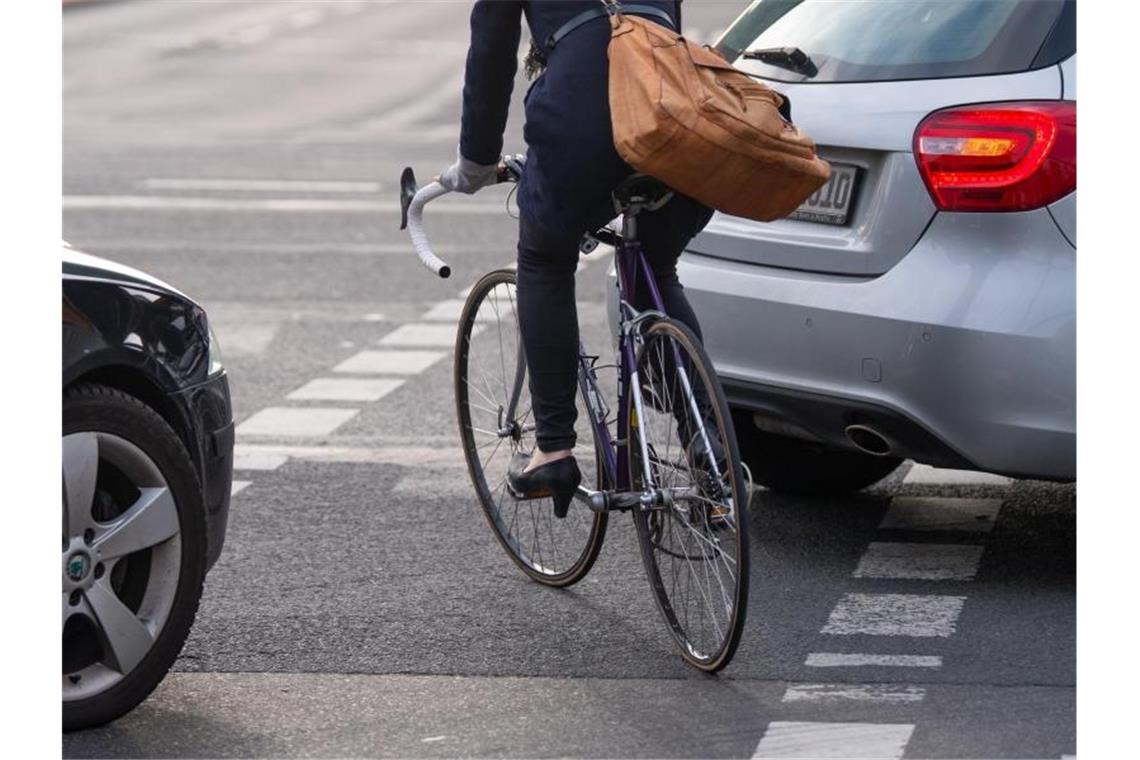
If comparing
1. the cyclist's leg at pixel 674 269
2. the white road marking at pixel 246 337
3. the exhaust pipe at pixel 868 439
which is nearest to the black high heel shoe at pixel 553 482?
the cyclist's leg at pixel 674 269

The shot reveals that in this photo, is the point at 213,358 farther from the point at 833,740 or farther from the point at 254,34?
the point at 254,34

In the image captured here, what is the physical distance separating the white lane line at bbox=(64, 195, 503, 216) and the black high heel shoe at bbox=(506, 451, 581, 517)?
29.6 feet

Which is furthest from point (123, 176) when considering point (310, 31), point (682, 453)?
point (310, 31)

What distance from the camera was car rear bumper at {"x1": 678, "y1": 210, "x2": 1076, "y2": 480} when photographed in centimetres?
535

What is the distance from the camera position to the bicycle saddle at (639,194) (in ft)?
16.5

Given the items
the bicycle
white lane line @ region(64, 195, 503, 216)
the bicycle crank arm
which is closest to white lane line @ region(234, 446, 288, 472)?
the bicycle

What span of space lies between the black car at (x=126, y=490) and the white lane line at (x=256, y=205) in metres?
9.61

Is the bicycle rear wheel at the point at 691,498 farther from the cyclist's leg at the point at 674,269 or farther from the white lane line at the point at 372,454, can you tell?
the white lane line at the point at 372,454

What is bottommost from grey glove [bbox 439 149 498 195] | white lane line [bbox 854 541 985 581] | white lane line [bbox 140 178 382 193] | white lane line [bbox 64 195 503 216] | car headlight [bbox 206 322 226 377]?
Answer: white lane line [bbox 140 178 382 193]

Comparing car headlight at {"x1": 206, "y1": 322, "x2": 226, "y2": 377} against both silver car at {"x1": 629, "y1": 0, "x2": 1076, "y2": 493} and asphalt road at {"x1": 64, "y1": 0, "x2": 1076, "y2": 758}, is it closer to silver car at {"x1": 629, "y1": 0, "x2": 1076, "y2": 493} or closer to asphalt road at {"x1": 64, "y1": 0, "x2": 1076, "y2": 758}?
asphalt road at {"x1": 64, "y1": 0, "x2": 1076, "y2": 758}

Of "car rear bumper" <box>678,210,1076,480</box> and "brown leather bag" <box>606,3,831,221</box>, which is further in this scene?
"car rear bumper" <box>678,210,1076,480</box>
